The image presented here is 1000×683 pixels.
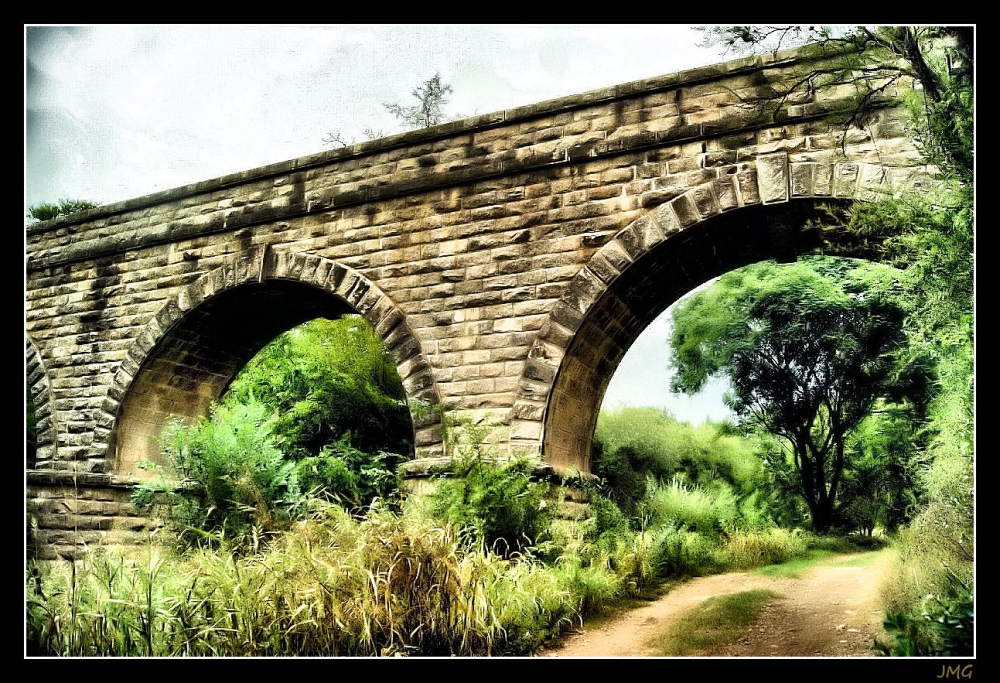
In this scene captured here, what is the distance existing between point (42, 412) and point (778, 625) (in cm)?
945

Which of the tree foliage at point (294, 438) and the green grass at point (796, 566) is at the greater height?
the tree foliage at point (294, 438)

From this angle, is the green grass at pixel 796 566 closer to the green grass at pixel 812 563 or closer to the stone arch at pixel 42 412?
the green grass at pixel 812 563

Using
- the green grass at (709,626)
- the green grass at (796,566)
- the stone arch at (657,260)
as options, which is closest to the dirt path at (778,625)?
the green grass at (709,626)

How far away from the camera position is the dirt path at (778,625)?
17.2 ft

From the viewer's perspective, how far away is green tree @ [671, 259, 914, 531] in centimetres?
1656

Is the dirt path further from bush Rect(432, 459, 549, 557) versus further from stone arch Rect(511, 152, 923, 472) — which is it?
stone arch Rect(511, 152, 923, 472)

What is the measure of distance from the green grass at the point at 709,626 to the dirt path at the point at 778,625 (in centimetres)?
8

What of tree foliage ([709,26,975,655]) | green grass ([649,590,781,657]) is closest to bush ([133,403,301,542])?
green grass ([649,590,781,657])

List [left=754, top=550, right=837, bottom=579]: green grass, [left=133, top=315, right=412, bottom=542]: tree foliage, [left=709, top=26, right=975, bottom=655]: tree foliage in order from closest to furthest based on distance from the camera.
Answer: [left=709, top=26, right=975, bottom=655]: tree foliage → [left=133, top=315, right=412, bottom=542]: tree foliage → [left=754, top=550, right=837, bottom=579]: green grass

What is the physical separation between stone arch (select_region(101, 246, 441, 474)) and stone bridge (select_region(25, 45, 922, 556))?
28 mm

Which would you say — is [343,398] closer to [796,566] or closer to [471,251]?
[471,251]

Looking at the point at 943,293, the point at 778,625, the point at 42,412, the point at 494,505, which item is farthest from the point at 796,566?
the point at 42,412
